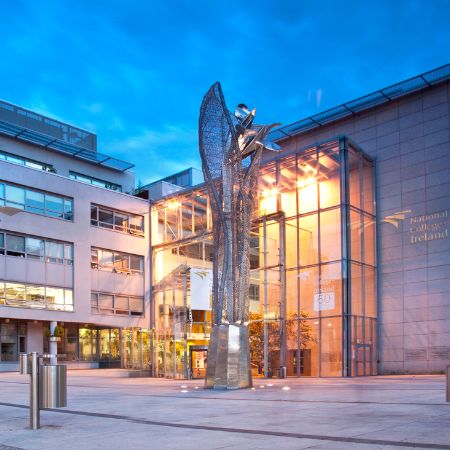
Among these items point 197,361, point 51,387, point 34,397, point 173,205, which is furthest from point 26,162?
point 51,387

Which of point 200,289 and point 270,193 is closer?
point 200,289

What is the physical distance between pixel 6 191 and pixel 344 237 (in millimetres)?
20430

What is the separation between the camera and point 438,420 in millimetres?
8953

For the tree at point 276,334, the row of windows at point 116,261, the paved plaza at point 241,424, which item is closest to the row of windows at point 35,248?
the row of windows at point 116,261

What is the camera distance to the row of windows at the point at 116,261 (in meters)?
43.2

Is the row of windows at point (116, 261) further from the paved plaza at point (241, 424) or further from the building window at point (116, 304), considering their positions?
the paved plaza at point (241, 424)

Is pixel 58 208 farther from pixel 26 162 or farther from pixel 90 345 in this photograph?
pixel 90 345

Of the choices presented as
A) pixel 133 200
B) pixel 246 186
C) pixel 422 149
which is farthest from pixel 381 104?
pixel 133 200

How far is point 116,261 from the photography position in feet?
145

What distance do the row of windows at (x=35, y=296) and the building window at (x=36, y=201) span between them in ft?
15.1

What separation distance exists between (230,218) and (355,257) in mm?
13044

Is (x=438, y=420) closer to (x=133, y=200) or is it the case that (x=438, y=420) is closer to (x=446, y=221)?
(x=446, y=221)

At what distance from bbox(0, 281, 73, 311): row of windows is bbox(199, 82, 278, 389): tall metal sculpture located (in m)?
21.5

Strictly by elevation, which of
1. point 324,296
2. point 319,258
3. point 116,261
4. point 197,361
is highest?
point 116,261
